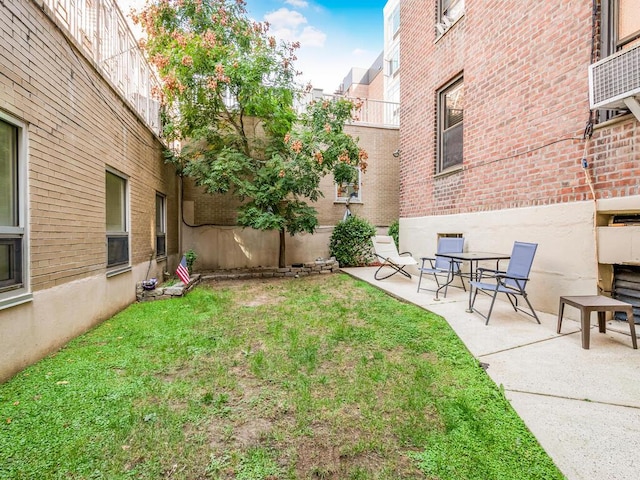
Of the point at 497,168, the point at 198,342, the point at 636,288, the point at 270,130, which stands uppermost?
the point at 270,130

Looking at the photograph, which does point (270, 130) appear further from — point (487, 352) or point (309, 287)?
point (487, 352)

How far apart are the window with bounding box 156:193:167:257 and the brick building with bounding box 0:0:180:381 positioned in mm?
1514

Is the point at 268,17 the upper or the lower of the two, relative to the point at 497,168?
upper

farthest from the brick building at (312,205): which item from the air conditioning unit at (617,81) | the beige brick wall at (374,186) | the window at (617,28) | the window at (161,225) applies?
the air conditioning unit at (617,81)

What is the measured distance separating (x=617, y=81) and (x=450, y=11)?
447 centimetres

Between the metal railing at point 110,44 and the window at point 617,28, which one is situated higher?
the metal railing at point 110,44

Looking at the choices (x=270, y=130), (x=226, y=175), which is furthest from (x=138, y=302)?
(x=270, y=130)

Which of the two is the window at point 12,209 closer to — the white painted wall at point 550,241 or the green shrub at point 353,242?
the white painted wall at point 550,241

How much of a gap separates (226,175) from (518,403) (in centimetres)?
661

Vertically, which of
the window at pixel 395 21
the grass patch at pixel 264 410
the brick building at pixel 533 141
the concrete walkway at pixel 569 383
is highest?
the window at pixel 395 21

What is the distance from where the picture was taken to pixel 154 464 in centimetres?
166

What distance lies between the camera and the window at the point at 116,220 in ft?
15.3

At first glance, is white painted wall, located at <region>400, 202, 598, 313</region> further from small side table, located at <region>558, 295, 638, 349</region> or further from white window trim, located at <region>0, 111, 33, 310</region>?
white window trim, located at <region>0, 111, 33, 310</region>

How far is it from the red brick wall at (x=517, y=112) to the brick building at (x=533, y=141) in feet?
0.05
